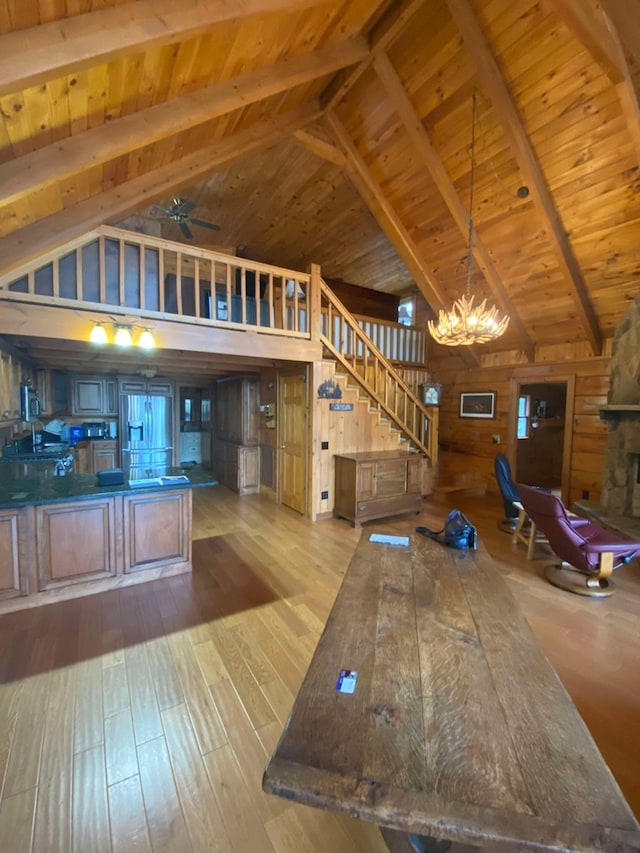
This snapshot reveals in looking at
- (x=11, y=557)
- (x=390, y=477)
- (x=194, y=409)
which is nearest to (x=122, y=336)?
(x=11, y=557)

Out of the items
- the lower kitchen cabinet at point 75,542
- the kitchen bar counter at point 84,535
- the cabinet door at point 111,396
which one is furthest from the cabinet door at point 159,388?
the lower kitchen cabinet at point 75,542

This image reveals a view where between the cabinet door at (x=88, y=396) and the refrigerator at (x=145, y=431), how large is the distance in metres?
0.39

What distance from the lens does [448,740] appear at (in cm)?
101

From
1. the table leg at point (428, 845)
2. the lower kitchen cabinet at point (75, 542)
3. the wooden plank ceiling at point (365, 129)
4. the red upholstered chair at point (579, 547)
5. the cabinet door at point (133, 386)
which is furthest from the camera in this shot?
the cabinet door at point (133, 386)

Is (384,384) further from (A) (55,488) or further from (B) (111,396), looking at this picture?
(B) (111,396)

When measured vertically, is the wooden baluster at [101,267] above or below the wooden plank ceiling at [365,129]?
below

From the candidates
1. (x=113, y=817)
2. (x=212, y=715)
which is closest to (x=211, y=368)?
(x=212, y=715)

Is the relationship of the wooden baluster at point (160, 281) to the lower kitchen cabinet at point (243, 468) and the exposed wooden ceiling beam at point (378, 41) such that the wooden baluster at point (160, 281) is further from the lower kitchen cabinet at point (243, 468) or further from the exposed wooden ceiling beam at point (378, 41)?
the lower kitchen cabinet at point (243, 468)

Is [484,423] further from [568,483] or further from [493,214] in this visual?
[493,214]

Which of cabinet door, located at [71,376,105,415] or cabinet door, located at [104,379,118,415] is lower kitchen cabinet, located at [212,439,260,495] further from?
cabinet door, located at [71,376,105,415]

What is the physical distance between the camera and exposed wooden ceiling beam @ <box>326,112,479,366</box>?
476 centimetres

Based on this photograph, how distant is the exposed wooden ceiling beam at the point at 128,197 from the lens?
297 centimetres

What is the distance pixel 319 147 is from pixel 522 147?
7.92 feet

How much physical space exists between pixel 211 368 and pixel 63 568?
A: 3674mm
